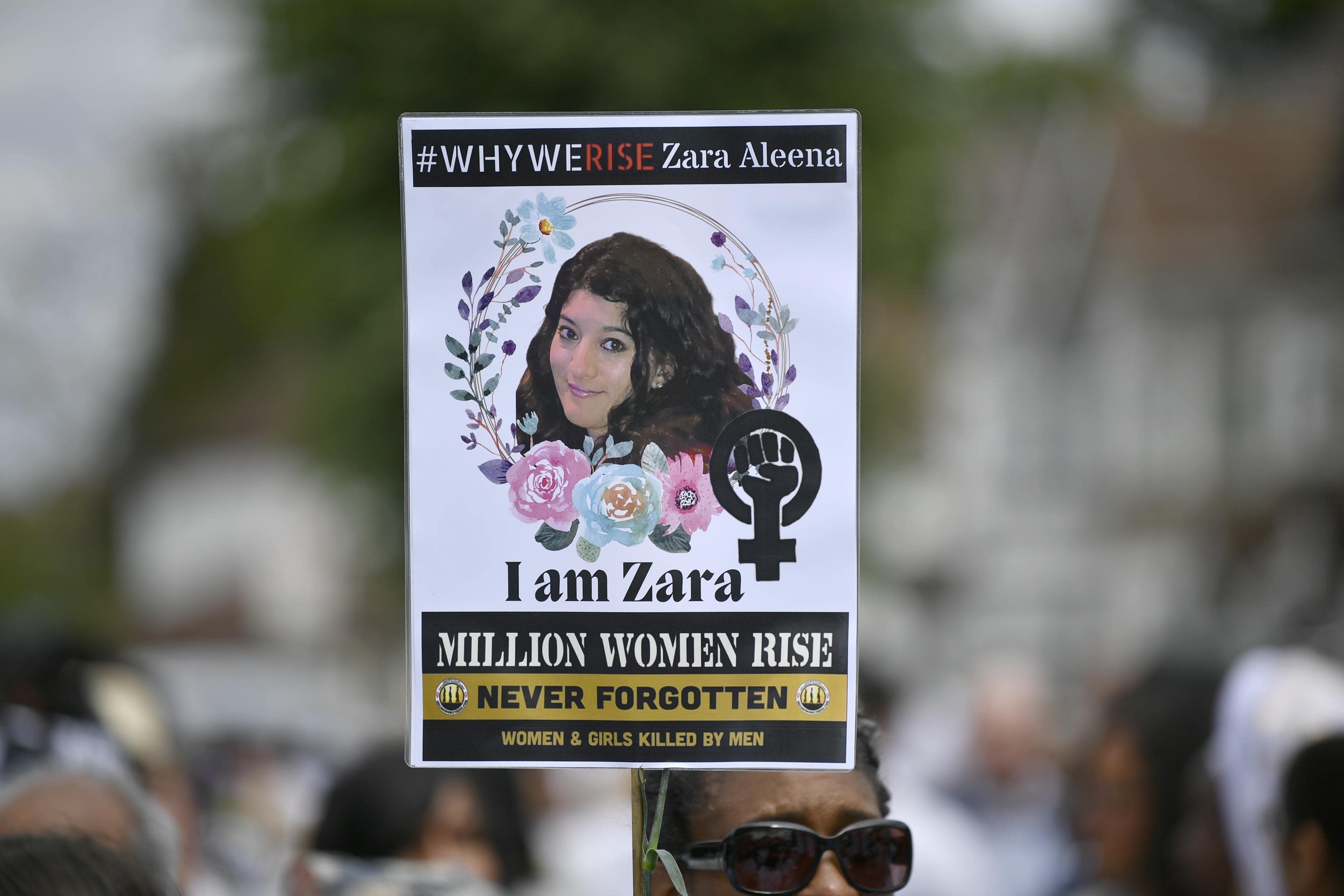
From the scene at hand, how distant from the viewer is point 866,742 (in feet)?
7.86

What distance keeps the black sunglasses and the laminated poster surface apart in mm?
206

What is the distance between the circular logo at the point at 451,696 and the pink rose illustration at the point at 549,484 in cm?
25

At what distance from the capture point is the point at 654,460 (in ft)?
6.89

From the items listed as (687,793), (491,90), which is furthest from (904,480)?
(687,793)

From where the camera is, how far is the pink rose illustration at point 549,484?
2100 mm

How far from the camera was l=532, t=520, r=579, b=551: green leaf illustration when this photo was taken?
210 centimetres

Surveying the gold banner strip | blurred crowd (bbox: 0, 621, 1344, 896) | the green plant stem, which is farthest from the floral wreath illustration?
blurred crowd (bbox: 0, 621, 1344, 896)

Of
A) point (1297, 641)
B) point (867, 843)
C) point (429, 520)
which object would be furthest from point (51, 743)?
point (1297, 641)

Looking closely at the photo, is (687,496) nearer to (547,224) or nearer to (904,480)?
(547,224)

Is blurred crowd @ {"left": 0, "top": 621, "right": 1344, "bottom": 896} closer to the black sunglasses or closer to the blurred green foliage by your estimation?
the black sunglasses

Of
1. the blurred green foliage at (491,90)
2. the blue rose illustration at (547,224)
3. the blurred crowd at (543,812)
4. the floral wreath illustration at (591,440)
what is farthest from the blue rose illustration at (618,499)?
the blurred green foliage at (491,90)

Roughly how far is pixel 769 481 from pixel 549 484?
12.0 inches

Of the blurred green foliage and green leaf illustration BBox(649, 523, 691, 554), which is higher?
the blurred green foliage

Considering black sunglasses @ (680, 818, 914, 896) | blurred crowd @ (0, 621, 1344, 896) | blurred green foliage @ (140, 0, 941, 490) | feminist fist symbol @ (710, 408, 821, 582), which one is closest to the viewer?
feminist fist symbol @ (710, 408, 821, 582)
